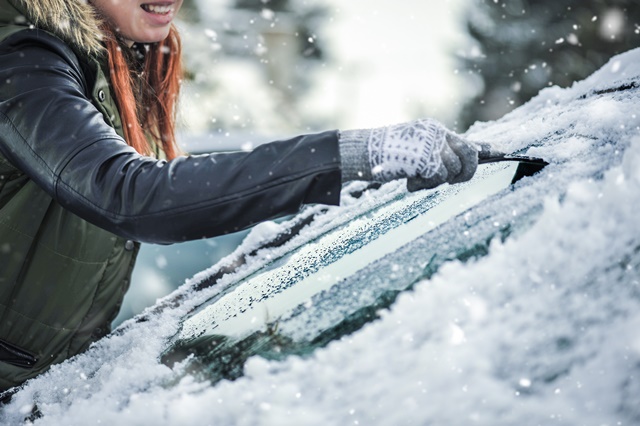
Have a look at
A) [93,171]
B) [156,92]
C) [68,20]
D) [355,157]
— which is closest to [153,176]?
[93,171]

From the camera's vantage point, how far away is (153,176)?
112cm

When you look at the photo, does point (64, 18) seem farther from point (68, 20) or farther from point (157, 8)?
point (157, 8)

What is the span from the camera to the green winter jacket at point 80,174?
1097mm

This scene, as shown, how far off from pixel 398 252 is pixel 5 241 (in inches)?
40.5

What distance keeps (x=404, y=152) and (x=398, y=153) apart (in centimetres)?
1

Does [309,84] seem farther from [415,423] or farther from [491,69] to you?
[415,423]

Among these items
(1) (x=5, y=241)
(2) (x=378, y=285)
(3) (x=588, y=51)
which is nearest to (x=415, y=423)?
(2) (x=378, y=285)

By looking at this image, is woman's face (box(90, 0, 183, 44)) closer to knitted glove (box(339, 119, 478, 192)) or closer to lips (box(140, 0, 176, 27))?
lips (box(140, 0, 176, 27))

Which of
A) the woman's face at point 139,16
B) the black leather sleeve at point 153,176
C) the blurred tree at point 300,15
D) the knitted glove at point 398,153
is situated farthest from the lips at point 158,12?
the blurred tree at point 300,15

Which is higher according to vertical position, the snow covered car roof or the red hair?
the red hair

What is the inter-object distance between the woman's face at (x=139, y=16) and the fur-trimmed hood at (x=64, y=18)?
0.14 m

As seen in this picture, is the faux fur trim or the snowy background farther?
the faux fur trim

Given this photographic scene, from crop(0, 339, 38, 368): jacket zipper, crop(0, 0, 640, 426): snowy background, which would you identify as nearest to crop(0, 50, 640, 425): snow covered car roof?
crop(0, 0, 640, 426): snowy background

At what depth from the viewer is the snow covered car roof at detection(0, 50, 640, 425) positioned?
32.1 inches
